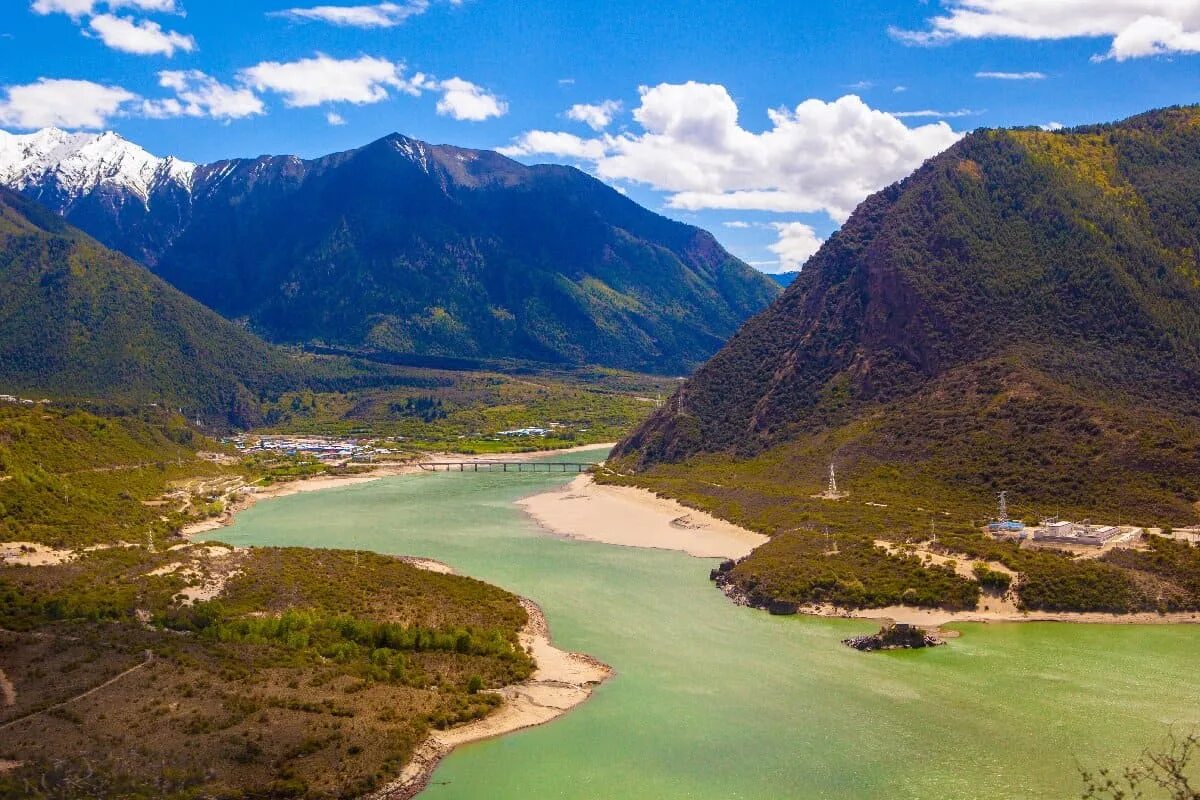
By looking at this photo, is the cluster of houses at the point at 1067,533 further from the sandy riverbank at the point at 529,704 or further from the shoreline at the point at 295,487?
the shoreline at the point at 295,487

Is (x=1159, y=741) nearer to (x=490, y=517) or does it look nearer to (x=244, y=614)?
(x=244, y=614)

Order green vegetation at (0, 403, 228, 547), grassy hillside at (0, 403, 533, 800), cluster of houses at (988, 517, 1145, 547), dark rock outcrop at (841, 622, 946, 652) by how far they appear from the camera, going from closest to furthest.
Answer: grassy hillside at (0, 403, 533, 800)
dark rock outcrop at (841, 622, 946, 652)
cluster of houses at (988, 517, 1145, 547)
green vegetation at (0, 403, 228, 547)

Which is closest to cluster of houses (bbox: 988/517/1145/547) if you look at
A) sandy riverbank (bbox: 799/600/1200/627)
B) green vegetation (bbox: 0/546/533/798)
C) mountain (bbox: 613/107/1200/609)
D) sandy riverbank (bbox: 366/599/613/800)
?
mountain (bbox: 613/107/1200/609)

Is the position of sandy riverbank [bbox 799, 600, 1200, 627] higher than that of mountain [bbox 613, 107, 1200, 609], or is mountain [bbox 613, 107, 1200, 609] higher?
mountain [bbox 613, 107, 1200, 609]

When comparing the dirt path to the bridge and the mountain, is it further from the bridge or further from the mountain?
the bridge

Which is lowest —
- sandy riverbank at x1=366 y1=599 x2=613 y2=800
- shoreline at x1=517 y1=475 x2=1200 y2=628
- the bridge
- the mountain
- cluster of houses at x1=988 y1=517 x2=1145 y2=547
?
sandy riverbank at x1=366 y1=599 x2=613 y2=800

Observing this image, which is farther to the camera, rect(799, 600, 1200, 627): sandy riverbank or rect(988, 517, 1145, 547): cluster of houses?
rect(988, 517, 1145, 547): cluster of houses

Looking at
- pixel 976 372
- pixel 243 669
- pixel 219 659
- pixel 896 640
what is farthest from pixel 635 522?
pixel 243 669
